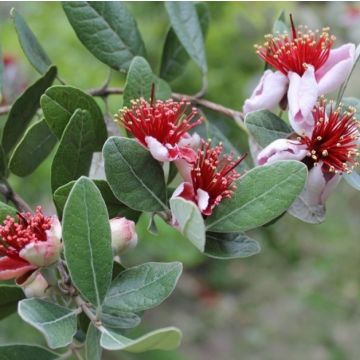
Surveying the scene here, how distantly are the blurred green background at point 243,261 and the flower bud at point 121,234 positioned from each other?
134 centimetres

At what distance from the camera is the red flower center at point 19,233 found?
29.6 inches

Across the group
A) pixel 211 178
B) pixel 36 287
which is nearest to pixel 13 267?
pixel 36 287

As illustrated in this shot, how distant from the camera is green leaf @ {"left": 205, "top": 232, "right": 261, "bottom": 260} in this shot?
0.79 meters

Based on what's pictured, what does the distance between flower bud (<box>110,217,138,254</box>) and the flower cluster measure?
2.5 inches

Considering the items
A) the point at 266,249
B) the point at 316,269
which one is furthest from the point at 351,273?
the point at 266,249

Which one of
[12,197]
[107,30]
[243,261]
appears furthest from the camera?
[243,261]

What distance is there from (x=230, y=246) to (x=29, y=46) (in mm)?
442

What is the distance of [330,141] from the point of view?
2.70 feet

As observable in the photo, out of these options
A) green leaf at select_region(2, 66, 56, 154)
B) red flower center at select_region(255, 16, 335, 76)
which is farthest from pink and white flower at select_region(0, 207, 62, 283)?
red flower center at select_region(255, 16, 335, 76)

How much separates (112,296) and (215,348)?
282 cm

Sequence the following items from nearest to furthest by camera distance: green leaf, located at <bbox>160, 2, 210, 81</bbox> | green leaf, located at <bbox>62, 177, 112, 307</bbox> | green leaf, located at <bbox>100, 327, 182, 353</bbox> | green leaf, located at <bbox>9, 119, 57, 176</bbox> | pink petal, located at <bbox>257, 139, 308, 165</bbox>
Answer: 1. green leaf, located at <bbox>100, 327, 182, 353</bbox>
2. green leaf, located at <bbox>62, 177, 112, 307</bbox>
3. pink petal, located at <bbox>257, 139, 308, 165</bbox>
4. green leaf, located at <bbox>9, 119, 57, 176</bbox>
5. green leaf, located at <bbox>160, 2, 210, 81</bbox>

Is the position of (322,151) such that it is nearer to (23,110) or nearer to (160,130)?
(160,130)

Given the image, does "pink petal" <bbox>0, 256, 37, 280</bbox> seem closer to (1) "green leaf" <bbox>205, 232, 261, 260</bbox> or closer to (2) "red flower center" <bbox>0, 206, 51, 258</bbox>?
(2) "red flower center" <bbox>0, 206, 51, 258</bbox>

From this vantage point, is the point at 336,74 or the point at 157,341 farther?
the point at 336,74
